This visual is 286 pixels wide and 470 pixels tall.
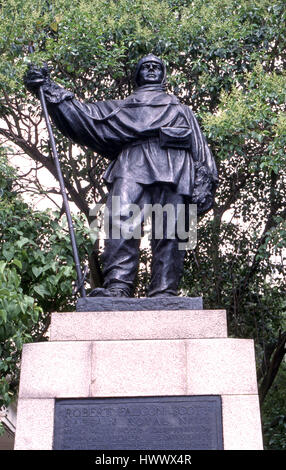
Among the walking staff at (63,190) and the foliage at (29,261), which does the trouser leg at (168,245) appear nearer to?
the walking staff at (63,190)

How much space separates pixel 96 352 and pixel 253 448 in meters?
1.26

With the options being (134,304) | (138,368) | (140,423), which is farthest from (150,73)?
(140,423)

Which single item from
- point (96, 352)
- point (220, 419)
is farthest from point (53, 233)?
point (220, 419)

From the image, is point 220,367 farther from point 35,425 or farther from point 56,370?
point 35,425

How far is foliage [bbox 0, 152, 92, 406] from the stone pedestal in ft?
7.25

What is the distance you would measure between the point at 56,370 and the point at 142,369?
0.62 meters

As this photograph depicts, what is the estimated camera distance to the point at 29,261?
7.91 metres

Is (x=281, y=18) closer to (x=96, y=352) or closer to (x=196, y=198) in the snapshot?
(x=196, y=198)

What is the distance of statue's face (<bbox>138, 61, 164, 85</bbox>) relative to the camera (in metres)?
6.01

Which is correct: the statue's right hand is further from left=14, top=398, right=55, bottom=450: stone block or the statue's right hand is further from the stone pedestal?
left=14, top=398, right=55, bottom=450: stone block

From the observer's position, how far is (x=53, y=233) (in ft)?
28.4

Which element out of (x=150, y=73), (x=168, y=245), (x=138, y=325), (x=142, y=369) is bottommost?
(x=142, y=369)

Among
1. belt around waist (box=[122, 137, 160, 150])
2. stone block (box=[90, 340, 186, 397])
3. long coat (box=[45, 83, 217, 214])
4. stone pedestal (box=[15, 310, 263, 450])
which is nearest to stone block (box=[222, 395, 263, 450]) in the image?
stone pedestal (box=[15, 310, 263, 450])

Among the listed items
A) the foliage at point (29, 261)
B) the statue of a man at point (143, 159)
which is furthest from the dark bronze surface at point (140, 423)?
the foliage at point (29, 261)
